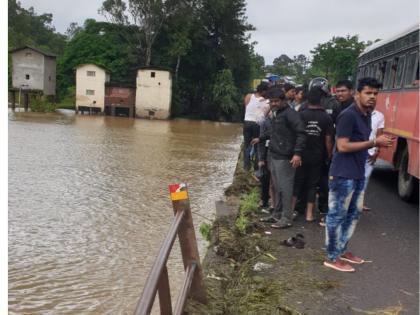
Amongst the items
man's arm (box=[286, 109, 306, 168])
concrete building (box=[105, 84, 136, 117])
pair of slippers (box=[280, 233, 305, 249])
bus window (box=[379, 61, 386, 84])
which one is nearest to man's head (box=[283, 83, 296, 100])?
man's arm (box=[286, 109, 306, 168])

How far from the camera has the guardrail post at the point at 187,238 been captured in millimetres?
3240

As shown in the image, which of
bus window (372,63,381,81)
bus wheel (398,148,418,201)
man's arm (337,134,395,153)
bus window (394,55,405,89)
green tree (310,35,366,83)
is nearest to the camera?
man's arm (337,134,395,153)

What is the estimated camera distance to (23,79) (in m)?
40.1

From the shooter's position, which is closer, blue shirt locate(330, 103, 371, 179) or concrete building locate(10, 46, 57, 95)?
blue shirt locate(330, 103, 371, 179)

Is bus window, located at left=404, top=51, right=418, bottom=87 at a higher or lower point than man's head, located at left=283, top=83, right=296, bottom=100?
higher

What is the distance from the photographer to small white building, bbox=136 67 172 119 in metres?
37.9

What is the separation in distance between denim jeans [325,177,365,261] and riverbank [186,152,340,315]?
0.94ft

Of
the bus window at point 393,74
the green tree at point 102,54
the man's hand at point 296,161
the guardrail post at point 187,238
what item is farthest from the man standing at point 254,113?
the green tree at point 102,54

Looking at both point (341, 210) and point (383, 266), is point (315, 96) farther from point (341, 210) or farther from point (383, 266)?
point (383, 266)

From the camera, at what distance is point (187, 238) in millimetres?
3395

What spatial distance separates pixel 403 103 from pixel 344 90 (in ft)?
8.09

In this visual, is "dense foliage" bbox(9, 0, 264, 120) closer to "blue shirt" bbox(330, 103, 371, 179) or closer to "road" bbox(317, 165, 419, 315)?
"road" bbox(317, 165, 419, 315)

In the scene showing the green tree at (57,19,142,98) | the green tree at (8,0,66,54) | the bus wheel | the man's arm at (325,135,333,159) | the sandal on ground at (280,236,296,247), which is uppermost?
the green tree at (8,0,66,54)

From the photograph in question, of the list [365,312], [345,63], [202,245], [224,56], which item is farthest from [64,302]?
[224,56]
